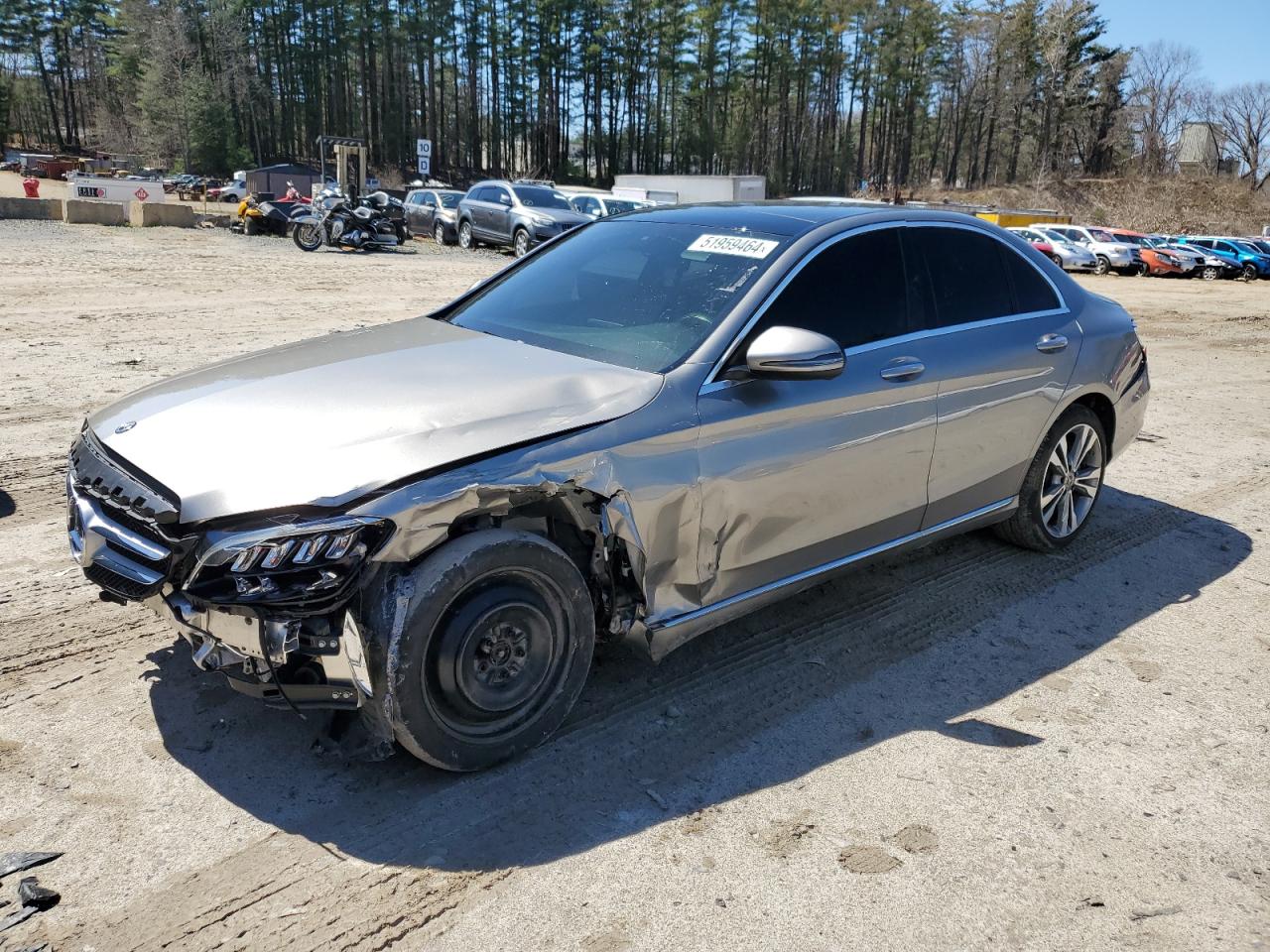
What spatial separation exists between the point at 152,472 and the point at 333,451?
56 cm

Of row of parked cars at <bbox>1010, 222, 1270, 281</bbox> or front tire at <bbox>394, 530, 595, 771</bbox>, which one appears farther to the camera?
row of parked cars at <bbox>1010, 222, 1270, 281</bbox>

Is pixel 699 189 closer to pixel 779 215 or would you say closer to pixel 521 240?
pixel 521 240

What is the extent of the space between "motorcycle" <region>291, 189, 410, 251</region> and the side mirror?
22.0m

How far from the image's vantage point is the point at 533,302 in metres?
4.27

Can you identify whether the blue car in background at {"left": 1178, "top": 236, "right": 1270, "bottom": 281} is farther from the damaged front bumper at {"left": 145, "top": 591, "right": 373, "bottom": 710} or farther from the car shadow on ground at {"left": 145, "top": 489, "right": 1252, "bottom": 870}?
the damaged front bumper at {"left": 145, "top": 591, "right": 373, "bottom": 710}

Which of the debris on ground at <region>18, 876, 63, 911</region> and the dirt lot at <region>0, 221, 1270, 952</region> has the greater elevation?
the debris on ground at <region>18, 876, 63, 911</region>

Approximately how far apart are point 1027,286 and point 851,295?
1.42 m

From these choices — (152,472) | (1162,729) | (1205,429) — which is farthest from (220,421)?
(1205,429)

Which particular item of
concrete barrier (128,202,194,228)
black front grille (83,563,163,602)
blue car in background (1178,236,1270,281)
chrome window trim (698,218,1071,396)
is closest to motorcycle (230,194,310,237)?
concrete barrier (128,202,194,228)

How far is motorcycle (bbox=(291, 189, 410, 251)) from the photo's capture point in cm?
2341

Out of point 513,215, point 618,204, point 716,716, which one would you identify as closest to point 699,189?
point 618,204

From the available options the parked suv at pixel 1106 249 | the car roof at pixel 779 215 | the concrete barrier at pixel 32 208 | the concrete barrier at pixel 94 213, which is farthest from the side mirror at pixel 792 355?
the parked suv at pixel 1106 249

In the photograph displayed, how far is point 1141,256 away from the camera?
33.1 meters

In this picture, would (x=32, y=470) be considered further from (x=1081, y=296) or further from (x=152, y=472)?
(x=1081, y=296)
